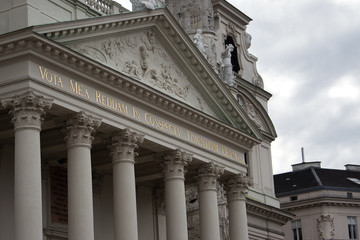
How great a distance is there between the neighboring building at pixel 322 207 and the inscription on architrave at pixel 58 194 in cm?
4599

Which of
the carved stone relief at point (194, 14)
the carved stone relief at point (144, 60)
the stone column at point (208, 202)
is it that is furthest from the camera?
the carved stone relief at point (194, 14)

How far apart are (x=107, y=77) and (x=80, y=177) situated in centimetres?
444

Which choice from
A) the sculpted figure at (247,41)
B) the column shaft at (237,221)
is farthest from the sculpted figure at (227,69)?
the sculpted figure at (247,41)

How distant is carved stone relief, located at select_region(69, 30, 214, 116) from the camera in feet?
124

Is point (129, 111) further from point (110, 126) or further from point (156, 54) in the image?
point (156, 54)

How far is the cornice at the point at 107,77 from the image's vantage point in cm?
3359

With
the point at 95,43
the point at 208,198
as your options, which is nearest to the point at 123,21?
the point at 95,43

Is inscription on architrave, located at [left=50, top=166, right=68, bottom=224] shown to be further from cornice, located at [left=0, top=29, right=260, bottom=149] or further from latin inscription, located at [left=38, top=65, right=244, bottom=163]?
cornice, located at [left=0, top=29, right=260, bottom=149]

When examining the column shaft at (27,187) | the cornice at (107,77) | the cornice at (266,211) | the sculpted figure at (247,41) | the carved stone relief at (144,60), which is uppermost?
the sculpted figure at (247,41)

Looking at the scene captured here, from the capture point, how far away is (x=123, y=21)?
38531 millimetres

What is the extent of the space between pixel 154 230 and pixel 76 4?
13.6 m

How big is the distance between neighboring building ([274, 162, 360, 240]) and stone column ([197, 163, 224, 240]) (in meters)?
41.4

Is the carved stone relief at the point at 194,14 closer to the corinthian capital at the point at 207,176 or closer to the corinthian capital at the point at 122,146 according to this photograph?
the corinthian capital at the point at 207,176

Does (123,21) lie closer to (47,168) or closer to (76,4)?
(76,4)
